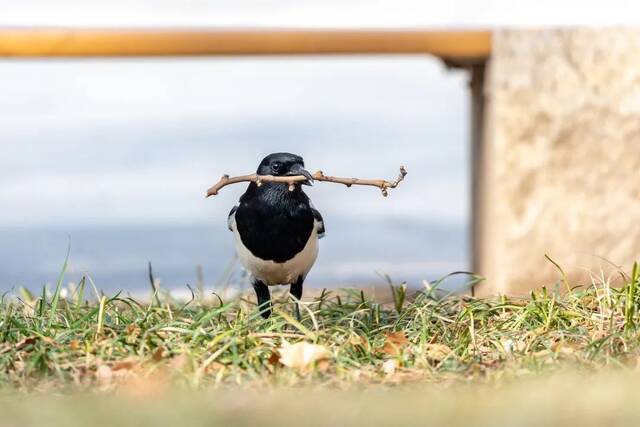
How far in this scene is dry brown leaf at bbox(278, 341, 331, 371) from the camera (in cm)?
286

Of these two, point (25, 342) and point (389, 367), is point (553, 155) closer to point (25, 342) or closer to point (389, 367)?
point (389, 367)

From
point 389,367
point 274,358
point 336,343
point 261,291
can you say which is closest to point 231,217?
point 261,291

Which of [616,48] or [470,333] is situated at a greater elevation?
[616,48]

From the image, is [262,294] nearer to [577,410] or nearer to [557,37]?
[577,410]

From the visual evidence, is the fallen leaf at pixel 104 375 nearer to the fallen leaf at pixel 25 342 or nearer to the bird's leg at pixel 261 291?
the fallen leaf at pixel 25 342

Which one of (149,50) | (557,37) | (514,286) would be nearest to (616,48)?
(557,37)

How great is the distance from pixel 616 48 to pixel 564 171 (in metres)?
0.80

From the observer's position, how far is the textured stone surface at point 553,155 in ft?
18.4

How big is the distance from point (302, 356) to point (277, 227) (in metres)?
0.77

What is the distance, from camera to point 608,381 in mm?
2531

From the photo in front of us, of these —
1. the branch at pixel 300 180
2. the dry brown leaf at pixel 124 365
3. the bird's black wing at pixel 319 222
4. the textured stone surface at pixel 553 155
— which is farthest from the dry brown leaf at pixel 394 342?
the textured stone surface at pixel 553 155

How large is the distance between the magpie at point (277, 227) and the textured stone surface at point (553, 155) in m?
2.20

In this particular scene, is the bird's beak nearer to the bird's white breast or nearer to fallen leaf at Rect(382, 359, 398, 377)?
the bird's white breast

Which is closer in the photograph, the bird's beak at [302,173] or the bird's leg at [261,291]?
the bird's beak at [302,173]
